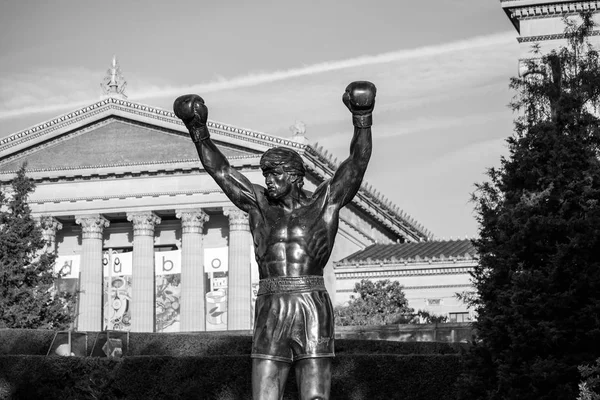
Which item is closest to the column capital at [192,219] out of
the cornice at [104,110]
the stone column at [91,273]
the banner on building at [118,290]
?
the banner on building at [118,290]

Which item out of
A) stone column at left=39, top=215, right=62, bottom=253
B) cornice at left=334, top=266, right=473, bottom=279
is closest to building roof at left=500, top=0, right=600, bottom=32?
cornice at left=334, top=266, right=473, bottom=279

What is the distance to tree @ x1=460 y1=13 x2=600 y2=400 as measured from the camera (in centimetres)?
1955

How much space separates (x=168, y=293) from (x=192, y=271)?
2.62m

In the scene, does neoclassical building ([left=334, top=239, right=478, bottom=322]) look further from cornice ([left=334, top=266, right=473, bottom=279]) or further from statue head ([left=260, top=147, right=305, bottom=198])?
statue head ([left=260, top=147, right=305, bottom=198])

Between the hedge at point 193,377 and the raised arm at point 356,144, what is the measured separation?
52.2ft

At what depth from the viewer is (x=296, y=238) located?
887cm

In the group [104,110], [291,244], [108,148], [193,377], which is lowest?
[193,377]

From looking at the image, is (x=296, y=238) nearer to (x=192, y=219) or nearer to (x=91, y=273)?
(x=192, y=219)

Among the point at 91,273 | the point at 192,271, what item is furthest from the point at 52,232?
the point at 192,271

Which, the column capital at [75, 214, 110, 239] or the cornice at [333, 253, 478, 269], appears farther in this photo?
the column capital at [75, 214, 110, 239]

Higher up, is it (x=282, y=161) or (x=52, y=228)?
(x=52, y=228)

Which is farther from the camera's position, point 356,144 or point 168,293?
point 168,293

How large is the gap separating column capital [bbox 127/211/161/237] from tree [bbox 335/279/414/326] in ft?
44.2

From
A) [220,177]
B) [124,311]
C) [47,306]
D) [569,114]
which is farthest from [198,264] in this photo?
[220,177]
